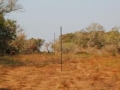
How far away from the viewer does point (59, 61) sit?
14977 mm

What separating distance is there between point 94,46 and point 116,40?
556 cm

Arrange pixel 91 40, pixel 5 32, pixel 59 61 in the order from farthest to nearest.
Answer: pixel 91 40, pixel 5 32, pixel 59 61

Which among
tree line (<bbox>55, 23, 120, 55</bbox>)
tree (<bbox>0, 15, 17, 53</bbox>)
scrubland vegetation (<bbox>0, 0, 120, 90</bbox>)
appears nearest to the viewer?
scrubland vegetation (<bbox>0, 0, 120, 90</bbox>)

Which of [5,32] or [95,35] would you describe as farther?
[95,35]

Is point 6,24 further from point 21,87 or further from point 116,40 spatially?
point 21,87

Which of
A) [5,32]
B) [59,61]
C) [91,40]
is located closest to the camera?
[59,61]

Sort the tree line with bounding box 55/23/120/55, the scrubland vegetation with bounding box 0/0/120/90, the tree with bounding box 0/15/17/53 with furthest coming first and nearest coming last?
the tree line with bounding box 55/23/120/55 → the tree with bounding box 0/15/17/53 → the scrubland vegetation with bounding box 0/0/120/90

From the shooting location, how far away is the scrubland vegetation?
23.8 feet

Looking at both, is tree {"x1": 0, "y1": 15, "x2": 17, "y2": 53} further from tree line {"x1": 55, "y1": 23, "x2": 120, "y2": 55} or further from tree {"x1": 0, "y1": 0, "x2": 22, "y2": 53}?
tree line {"x1": 55, "y1": 23, "x2": 120, "y2": 55}

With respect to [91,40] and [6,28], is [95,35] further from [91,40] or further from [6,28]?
[6,28]

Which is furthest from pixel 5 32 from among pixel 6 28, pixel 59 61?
pixel 59 61

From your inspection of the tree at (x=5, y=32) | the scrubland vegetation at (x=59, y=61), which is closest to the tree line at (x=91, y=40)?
the scrubland vegetation at (x=59, y=61)

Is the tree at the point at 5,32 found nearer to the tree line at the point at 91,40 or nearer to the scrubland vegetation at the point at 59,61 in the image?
the scrubland vegetation at the point at 59,61

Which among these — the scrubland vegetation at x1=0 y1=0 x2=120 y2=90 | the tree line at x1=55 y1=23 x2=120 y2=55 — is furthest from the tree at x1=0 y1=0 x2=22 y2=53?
the tree line at x1=55 y1=23 x2=120 y2=55
